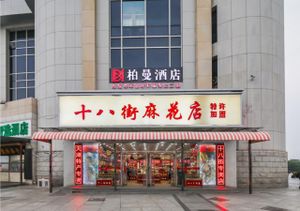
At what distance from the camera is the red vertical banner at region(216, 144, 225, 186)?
1148 inches

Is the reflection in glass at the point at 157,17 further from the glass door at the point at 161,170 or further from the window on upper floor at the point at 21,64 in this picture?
the window on upper floor at the point at 21,64

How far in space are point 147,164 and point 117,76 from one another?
6930 millimetres

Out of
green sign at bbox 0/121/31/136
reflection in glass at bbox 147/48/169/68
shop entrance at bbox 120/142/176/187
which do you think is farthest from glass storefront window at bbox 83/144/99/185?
green sign at bbox 0/121/31/136

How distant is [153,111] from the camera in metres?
28.3

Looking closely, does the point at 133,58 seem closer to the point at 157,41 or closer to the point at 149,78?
the point at 149,78

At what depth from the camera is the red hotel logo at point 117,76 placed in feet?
104

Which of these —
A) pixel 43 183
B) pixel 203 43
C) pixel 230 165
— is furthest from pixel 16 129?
pixel 230 165

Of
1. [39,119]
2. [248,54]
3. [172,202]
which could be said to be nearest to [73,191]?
[172,202]

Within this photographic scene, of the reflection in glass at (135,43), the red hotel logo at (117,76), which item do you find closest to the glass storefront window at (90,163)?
the red hotel logo at (117,76)

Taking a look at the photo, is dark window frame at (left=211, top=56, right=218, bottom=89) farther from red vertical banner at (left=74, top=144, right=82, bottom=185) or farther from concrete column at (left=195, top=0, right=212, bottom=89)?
red vertical banner at (left=74, top=144, right=82, bottom=185)

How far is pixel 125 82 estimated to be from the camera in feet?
103

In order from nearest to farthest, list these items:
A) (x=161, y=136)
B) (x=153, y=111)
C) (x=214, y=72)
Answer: (x=161, y=136), (x=153, y=111), (x=214, y=72)

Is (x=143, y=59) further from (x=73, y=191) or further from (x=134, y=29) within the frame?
(x=73, y=191)

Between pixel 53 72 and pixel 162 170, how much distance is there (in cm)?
1192
